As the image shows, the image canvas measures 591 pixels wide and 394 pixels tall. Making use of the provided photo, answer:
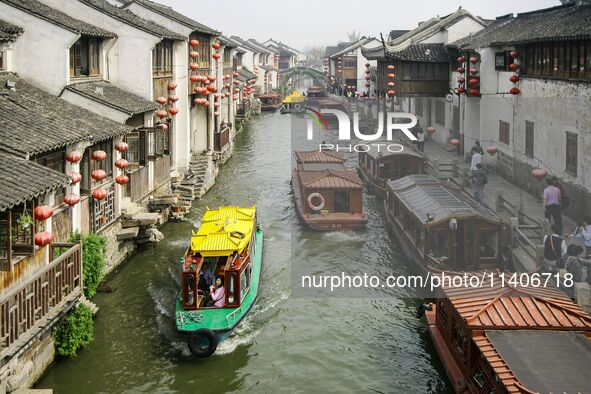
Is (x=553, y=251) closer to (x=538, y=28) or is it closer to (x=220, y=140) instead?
(x=538, y=28)

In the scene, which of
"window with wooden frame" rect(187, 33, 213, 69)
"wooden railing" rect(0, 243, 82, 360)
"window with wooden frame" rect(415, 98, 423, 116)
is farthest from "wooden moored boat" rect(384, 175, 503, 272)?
"window with wooden frame" rect(415, 98, 423, 116)

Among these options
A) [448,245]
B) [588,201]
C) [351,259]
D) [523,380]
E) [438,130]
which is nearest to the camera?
[523,380]

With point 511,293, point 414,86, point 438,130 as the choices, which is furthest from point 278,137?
point 511,293

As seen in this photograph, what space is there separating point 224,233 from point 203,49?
1932 cm

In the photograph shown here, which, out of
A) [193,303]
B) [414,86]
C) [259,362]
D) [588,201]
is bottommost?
[259,362]

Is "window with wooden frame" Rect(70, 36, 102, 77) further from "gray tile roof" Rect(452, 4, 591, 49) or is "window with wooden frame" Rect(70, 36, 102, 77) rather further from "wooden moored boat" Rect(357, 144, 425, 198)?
"gray tile roof" Rect(452, 4, 591, 49)

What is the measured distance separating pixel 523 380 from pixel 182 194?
19325mm

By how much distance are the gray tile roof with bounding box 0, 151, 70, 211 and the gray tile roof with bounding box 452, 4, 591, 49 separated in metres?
14.3

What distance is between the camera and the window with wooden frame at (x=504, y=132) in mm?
28062

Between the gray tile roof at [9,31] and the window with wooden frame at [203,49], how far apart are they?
14.0 meters

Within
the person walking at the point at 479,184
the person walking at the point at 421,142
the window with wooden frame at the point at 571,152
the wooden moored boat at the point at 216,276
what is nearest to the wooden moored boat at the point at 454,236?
the person walking at the point at 479,184

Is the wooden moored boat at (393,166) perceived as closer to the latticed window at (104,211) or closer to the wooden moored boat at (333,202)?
the wooden moored boat at (333,202)

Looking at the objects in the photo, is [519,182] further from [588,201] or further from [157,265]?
[157,265]

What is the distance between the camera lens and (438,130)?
3972cm
